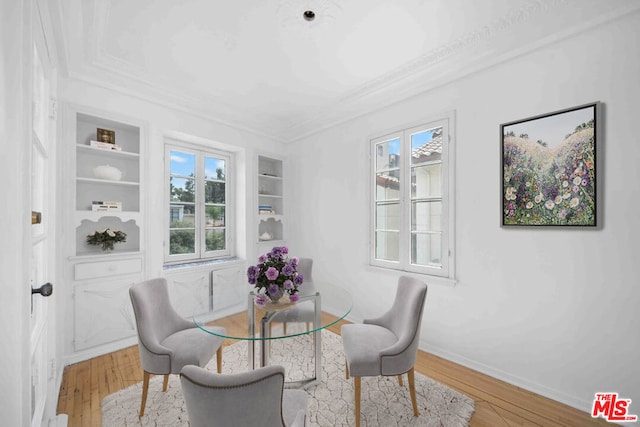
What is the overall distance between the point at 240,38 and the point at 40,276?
2.25 m

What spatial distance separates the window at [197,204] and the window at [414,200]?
2244 millimetres

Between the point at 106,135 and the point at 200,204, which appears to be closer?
the point at 106,135

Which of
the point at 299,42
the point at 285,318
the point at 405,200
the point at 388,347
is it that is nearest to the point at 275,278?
the point at 285,318

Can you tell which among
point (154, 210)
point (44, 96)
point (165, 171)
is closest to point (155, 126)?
point (165, 171)

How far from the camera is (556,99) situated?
2.18 metres

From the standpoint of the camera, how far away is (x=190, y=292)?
3574 millimetres

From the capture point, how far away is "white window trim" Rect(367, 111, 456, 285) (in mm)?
2764

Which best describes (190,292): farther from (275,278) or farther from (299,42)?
(299,42)

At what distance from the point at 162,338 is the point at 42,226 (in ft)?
3.61

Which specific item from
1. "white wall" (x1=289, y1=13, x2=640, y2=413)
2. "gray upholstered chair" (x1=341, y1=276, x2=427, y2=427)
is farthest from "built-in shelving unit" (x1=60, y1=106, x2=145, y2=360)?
"white wall" (x1=289, y1=13, x2=640, y2=413)

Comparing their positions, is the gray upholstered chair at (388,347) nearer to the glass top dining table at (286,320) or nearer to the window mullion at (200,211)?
the glass top dining table at (286,320)

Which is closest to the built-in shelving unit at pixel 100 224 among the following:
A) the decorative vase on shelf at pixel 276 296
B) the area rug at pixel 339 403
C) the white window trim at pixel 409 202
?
the area rug at pixel 339 403

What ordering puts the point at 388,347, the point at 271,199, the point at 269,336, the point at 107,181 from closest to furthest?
the point at 269,336 < the point at 388,347 < the point at 107,181 < the point at 271,199

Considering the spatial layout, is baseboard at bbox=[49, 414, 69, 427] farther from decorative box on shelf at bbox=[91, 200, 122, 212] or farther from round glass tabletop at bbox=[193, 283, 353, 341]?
decorative box on shelf at bbox=[91, 200, 122, 212]
